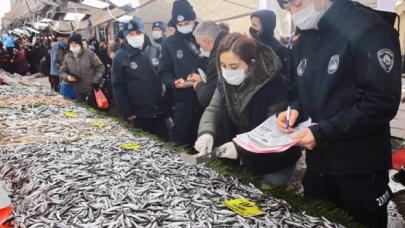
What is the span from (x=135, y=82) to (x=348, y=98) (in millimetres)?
3093

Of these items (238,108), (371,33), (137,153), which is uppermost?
(371,33)

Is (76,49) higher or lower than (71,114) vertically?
higher

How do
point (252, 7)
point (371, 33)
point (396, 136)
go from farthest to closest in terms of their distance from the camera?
point (252, 7)
point (396, 136)
point (371, 33)

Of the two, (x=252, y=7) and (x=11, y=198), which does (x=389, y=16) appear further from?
(x=252, y=7)

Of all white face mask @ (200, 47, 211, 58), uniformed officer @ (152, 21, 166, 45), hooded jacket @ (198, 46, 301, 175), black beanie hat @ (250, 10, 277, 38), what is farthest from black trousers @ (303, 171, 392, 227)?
uniformed officer @ (152, 21, 166, 45)

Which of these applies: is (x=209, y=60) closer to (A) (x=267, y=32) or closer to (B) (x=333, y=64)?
(A) (x=267, y=32)

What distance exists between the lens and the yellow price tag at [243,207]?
1.58 meters

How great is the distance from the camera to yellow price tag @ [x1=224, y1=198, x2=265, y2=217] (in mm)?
1578

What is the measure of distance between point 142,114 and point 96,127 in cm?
107

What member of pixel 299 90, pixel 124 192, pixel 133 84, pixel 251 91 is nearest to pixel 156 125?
pixel 133 84

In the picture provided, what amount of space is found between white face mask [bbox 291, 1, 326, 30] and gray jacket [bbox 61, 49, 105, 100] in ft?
15.6

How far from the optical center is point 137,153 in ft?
8.39

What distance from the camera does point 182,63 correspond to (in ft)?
13.0

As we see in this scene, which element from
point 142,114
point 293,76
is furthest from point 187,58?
point 293,76
